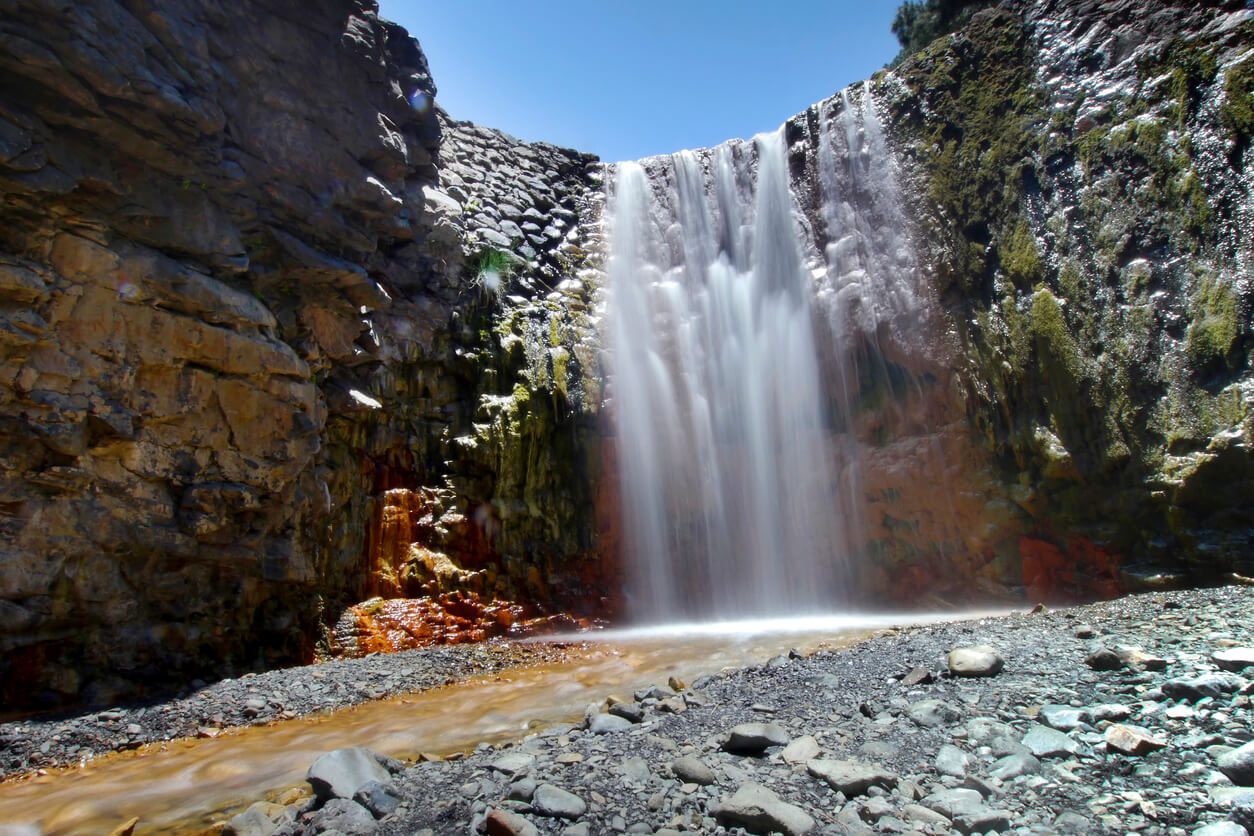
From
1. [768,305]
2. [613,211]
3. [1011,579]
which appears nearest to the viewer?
[1011,579]

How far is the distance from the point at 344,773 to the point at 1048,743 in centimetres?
404

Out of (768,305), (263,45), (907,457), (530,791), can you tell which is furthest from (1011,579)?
(263,45)

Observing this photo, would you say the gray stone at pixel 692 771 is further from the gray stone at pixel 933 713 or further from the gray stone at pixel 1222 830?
the gray stone at pixel 1222 830

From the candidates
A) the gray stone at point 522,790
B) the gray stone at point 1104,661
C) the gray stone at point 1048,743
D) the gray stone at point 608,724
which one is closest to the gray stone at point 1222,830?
the gray stone at point 1048,743

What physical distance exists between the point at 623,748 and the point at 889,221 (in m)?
11.2

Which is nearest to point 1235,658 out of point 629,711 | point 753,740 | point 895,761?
point 895,761

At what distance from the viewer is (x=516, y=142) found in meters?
16.5

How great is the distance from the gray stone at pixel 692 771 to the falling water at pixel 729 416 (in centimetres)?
880

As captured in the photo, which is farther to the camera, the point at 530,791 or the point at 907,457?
the point at 907,457

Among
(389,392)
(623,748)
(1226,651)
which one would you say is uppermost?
(389,392)

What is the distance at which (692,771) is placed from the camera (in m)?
3.57

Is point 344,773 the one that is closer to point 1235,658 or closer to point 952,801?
point 952,801

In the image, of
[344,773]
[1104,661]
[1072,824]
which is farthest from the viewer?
[1104,661]

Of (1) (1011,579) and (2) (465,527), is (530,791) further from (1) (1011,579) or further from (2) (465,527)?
(1) (1011,579)
